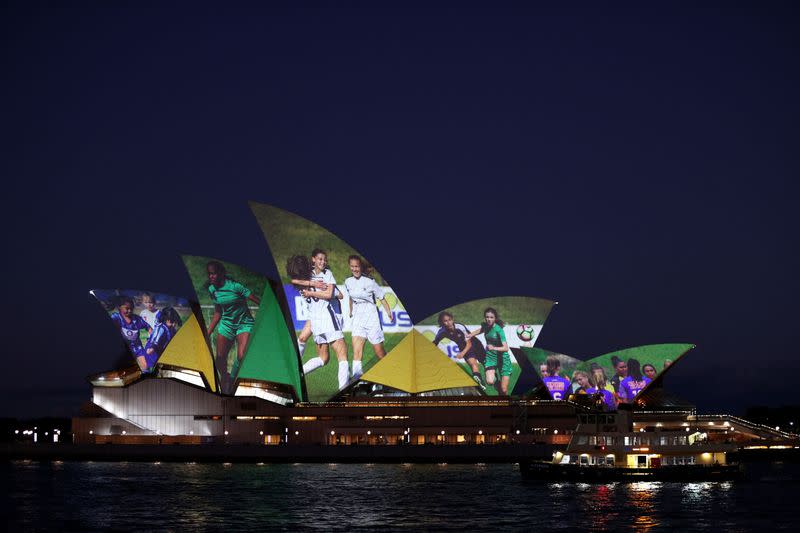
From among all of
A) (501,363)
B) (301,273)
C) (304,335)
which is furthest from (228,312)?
(501,363)

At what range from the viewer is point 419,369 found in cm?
8769

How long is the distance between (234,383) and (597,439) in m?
34.2

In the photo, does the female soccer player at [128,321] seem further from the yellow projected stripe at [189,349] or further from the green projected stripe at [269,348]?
the green projected stripe at [269,348]

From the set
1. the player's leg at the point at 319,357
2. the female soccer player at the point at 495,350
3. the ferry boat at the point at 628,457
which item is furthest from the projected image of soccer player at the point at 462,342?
the ferry boat at the point at 628,457

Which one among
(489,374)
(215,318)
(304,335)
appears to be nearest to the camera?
(215,318)

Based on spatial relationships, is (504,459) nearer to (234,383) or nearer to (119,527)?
(234,383)

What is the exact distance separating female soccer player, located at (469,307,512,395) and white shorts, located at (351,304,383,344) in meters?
7.64

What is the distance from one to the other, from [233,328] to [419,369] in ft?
48.8

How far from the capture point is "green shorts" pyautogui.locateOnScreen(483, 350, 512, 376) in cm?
8838

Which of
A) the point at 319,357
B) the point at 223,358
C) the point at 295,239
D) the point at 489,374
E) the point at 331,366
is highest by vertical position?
the point at 295,239

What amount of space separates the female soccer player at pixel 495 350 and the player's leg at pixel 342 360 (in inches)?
394

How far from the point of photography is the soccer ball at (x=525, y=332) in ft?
290

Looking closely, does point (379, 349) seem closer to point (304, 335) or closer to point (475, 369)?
point (304, 335)

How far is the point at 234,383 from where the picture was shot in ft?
282
